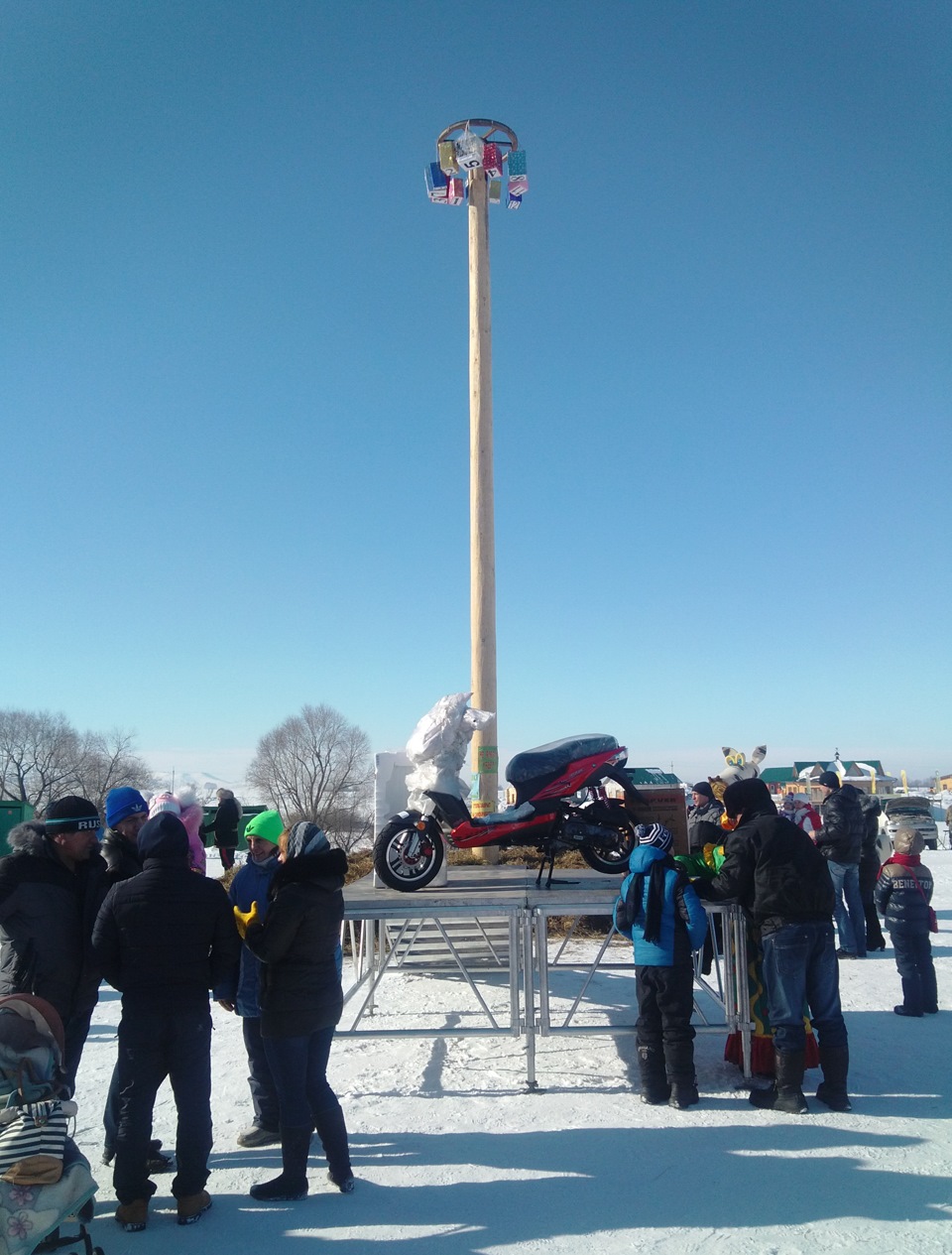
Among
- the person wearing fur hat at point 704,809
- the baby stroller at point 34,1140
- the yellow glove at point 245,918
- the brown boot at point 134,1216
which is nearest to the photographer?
the baby stroller at point 34,1140

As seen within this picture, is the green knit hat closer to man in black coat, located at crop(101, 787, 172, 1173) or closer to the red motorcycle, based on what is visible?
man in black coat, located at crop(101, 787, 172, 1173)

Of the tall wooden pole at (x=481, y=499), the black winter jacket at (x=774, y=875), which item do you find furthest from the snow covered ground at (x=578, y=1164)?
the tall wooden pole at (x=481, y=499)

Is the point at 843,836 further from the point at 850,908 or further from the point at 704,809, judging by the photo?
the point at 704,809

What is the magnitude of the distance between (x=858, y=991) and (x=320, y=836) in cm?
637

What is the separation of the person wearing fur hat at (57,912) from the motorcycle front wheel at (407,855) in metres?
2.55

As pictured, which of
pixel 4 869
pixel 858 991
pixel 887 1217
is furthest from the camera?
pixel 858 991

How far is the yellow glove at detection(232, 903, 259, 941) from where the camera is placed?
463 centimetres

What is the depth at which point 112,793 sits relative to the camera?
522 cm

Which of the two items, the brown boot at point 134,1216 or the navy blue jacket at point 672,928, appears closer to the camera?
the brown boot at point 134,1216

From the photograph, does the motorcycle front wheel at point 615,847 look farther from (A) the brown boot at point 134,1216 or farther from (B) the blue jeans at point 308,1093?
(A) the brown boot at point 134,1216

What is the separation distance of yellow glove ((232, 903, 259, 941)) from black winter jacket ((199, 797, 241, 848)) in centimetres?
861

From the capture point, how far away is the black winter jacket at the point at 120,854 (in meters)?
4.96

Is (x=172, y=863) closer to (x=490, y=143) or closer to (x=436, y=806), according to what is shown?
(x=436, y=806)

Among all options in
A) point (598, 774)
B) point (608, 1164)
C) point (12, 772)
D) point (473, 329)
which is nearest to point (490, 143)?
point (473, 329)
